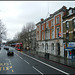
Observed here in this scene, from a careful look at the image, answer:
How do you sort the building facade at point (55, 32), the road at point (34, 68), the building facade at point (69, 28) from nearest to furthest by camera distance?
1. the road at point (34, 68)
2. the building facade at point (69, 28)
3. the building facade at point (55, 32)

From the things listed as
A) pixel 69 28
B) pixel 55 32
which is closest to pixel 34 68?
pixel 69 28

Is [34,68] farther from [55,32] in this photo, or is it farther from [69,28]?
[55,32]

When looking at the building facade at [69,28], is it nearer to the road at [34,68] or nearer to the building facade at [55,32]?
the building facade at [55,32]

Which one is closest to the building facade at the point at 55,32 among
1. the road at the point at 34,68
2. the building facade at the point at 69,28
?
the building facade at the point at 69,28

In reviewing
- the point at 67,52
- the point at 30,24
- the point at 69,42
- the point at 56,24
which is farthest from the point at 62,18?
the point at 30,24

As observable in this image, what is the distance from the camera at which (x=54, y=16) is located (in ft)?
106

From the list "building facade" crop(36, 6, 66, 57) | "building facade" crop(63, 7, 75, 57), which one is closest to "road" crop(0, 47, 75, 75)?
"building facade" crop(36, 6, 66, 57)

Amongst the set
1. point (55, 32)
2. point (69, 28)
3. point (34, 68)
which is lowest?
point (34, 68)

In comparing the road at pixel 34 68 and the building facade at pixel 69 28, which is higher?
the building facade at pixel 69 28

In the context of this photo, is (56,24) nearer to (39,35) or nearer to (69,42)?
(69,42)

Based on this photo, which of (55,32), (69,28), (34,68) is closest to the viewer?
(34,68)

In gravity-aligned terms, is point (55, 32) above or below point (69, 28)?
below

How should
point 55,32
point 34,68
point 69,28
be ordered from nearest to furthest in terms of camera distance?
point 34,68
point 69,28
point 55,32

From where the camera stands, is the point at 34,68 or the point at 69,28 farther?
the point at 69,28
